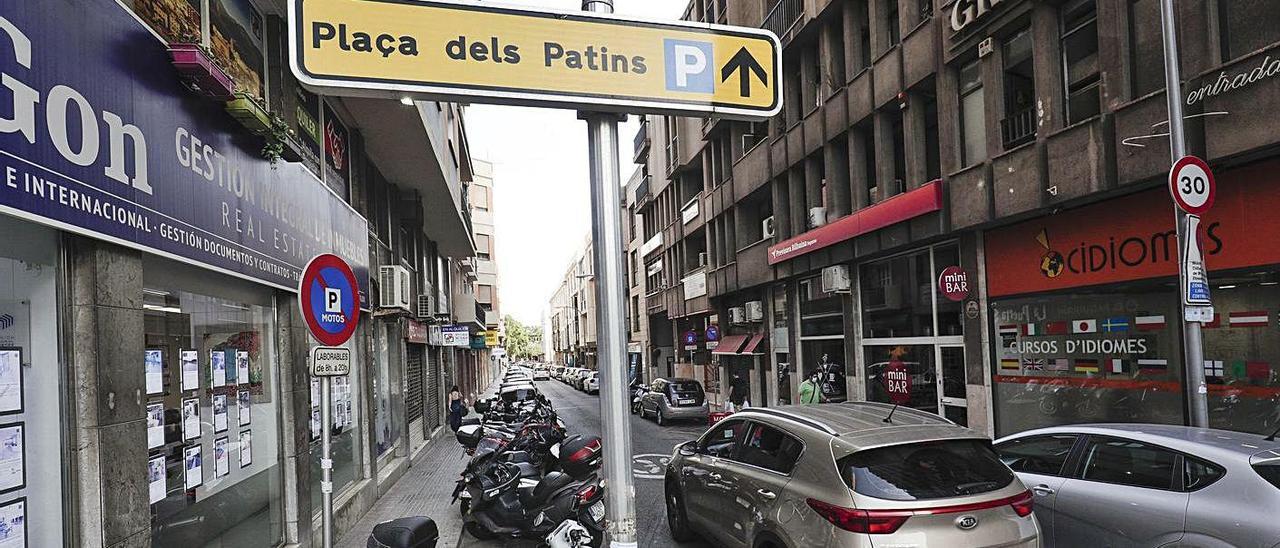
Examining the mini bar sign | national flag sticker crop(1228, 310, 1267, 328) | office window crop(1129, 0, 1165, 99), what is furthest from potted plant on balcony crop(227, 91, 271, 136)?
the mini bar sign

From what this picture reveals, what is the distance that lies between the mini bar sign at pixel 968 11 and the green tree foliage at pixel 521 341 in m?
→ 130

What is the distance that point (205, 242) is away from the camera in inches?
219

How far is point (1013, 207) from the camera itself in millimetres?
12305

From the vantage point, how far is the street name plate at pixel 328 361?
15.7 ft

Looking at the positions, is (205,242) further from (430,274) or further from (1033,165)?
(430,274)

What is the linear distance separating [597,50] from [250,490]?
20.8ft

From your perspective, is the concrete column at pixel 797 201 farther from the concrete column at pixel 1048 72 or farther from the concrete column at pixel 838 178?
the concrete column at pixel 1048 72

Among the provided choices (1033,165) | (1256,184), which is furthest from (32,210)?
(1033,165)

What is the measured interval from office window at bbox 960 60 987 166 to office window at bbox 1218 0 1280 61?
4352mm

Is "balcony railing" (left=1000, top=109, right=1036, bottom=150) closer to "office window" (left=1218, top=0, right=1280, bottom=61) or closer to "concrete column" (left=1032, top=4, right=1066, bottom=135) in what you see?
"concrete column" (left=1032, top=4, right=1066, bottom=135)

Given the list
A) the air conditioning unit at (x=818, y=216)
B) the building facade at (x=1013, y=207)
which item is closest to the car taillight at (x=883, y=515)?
the building facade at (x=1013, y=207)

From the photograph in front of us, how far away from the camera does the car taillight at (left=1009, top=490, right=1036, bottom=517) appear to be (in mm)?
5117

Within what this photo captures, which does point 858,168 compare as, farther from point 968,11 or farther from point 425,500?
point 425,500

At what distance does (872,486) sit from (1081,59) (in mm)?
9641
